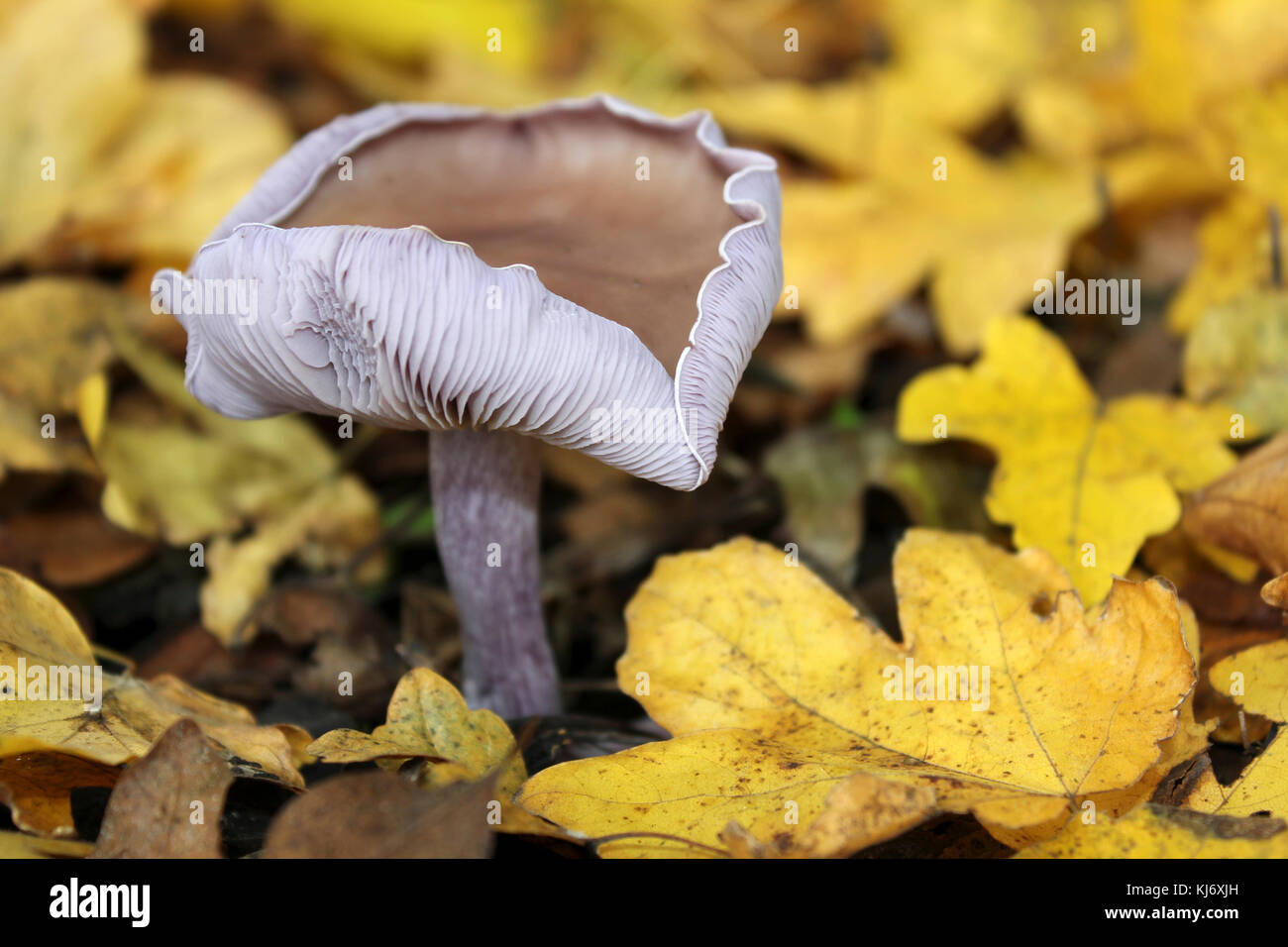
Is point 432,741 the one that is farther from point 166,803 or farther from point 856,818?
point 856,818

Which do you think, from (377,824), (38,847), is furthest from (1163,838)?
(38,847)

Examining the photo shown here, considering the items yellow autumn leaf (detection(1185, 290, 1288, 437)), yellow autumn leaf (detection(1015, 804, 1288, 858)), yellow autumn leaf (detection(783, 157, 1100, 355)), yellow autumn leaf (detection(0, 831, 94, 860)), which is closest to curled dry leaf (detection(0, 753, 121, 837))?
yellow autumn leaf (detection(0, 831, 94, 860))

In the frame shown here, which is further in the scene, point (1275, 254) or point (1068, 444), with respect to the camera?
point (1275, 254)

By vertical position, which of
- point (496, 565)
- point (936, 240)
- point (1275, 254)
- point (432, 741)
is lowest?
point (432, 741)

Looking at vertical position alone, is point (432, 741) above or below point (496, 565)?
below

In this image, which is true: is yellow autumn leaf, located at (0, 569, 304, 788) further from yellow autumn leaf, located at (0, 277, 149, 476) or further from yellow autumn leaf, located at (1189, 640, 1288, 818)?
yellow autumn leaf, located at (1189, 640, 1288, 818)

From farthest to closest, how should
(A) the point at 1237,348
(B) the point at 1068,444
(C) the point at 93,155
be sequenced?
(C) the point at 93,155
(A) the point at 1237,348
(B) the point at 1068,444
